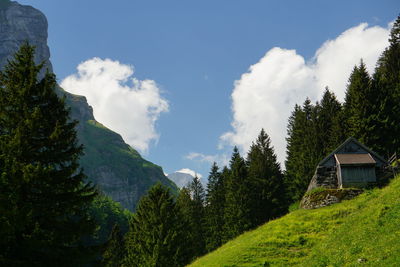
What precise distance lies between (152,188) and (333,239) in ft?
79.9

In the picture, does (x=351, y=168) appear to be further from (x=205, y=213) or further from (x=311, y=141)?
(x=205, y=213)

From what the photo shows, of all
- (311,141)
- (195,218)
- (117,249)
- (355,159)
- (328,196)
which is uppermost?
(311,141)

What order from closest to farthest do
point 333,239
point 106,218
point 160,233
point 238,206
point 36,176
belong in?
point 36,176 < point 333,239 < point 160,233 < point 238,206 < point 106,218

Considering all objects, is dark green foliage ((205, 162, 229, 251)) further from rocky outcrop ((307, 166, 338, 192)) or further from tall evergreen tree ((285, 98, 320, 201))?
rocky outcrop ((307, 166, 338, 192))

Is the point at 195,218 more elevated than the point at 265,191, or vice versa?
the point at 265,191

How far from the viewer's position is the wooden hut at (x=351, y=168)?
42156 millimetres

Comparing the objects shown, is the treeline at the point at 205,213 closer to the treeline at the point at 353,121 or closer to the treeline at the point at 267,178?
the treeline at the point at 267,178

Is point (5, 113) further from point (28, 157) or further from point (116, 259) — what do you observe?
point (116, 259)

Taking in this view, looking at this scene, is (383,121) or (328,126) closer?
(383,121)

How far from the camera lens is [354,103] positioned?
4881cm

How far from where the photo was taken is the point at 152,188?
137 ft

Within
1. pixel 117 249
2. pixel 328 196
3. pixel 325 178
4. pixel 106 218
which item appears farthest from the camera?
pixel 106 218

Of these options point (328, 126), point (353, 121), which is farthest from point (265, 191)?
point (353, 121)

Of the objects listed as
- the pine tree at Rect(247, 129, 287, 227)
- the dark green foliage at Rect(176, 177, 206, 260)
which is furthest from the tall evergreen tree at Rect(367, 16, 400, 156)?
the dark green foliage at Rect(176, 177, 206, 260)
